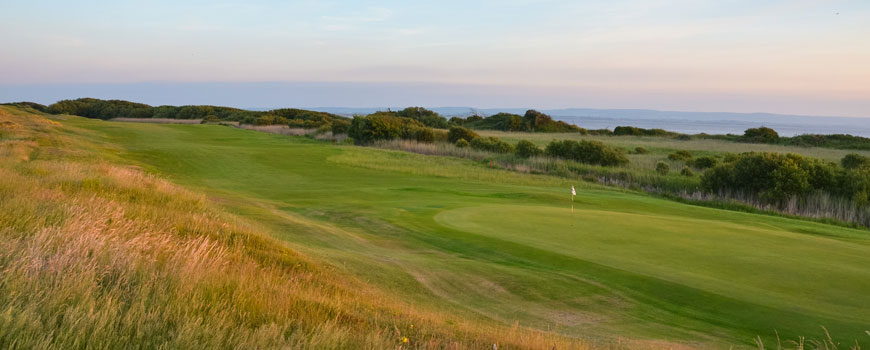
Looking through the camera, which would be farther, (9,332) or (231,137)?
(231,137)

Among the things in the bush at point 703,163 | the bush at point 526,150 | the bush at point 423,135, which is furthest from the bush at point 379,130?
the bush at point 703,163

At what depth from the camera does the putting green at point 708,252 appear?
6891mm

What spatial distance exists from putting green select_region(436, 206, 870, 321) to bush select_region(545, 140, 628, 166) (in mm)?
23220

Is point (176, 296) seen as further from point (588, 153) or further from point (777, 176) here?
point (588, 153)

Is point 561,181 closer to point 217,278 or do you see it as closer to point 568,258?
point 568,258

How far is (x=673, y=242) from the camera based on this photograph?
9570 mm

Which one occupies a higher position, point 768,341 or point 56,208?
point 56,208

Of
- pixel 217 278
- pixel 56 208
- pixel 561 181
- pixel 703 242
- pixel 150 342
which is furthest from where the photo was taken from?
pixel 561 181

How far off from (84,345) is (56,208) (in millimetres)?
4678

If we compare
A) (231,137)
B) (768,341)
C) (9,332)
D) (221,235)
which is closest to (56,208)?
(221,235)

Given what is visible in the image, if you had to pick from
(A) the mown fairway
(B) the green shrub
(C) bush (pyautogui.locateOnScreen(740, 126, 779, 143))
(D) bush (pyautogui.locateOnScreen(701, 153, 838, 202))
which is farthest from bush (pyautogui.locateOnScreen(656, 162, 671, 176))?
(C) bush (pyautogui.locateOnScreen(740, 126, 779, 143))

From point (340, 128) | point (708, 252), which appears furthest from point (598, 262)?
point (340, 128)

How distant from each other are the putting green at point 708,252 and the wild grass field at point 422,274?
4 centimetres

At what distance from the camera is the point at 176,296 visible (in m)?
4.01
